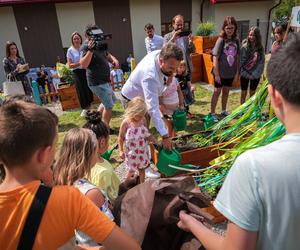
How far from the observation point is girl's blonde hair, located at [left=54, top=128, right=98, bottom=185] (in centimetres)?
174

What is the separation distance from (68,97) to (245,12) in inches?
388

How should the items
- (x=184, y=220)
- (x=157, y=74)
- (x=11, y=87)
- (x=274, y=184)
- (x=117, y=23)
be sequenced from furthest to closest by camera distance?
(x=117, y=23), (x=11, y=87), (x=157, y=74), (x=184, y=220), (x=274, y=184)

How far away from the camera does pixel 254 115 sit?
2750 mm

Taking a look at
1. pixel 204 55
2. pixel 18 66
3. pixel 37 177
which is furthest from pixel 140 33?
pixel 37 177

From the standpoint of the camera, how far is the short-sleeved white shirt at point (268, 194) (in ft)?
2.66

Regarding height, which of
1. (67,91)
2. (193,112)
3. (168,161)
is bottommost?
(193,112)

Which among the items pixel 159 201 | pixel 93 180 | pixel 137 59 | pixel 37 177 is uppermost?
pixel 37 177

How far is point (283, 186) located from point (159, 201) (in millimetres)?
731

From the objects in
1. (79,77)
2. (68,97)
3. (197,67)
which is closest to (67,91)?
(68,97)

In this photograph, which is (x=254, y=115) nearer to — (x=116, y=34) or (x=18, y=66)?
(x=18, y=66)

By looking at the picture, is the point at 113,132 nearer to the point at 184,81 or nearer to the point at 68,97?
the point at 184,81

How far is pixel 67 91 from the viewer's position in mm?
6789

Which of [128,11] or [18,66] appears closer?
[18,66]

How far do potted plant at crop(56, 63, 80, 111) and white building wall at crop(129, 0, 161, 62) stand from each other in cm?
518
